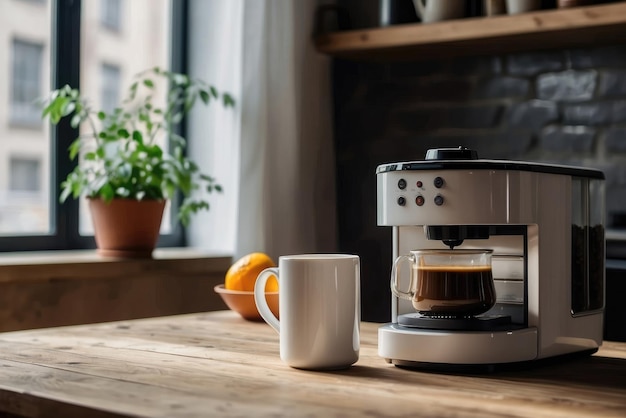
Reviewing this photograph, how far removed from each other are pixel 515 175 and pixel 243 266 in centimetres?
64

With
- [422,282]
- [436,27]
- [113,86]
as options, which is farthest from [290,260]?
[113,86]

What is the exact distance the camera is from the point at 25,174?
2521 mm

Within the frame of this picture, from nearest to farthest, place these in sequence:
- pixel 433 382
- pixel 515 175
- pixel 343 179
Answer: pixel 433 382
pixel 515 175
pixel 343 179

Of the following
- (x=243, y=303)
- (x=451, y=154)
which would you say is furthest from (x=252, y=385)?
(x=243, y=303)

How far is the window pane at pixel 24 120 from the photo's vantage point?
246 centimetres

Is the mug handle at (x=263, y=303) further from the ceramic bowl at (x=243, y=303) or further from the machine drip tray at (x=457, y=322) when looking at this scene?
the ceramic bowl at (x=243, y=303)

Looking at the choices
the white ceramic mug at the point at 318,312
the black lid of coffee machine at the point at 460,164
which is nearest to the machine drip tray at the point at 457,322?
the white ceramic mug at the point at 318,312

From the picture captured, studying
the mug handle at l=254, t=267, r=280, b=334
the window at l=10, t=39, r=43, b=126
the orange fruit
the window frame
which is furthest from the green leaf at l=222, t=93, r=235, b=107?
the mug handle at l=254, t=267, r=280, b=334

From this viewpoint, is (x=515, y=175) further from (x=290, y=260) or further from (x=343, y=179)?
(x=343, y=179)

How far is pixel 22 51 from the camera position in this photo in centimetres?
248

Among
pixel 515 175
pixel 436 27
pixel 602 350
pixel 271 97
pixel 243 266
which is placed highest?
pixel 436 27

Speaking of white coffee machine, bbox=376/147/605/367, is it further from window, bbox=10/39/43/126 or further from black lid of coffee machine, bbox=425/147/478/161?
window, bbox=10/39/43/126

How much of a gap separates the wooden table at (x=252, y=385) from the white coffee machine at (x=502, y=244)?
0.03 metres

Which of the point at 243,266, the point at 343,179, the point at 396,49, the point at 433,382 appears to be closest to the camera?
the point at 433,382
